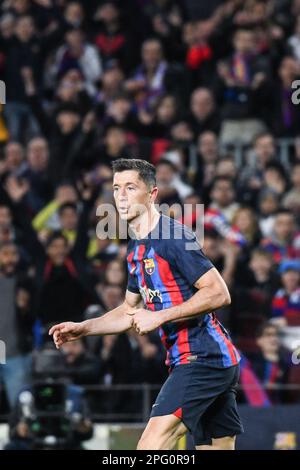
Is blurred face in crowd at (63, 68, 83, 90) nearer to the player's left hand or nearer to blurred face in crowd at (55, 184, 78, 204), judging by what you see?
blurred face in crowd at (55, 184, 78, 204)

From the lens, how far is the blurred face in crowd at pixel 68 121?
44.5 feet

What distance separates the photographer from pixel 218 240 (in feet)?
37.8

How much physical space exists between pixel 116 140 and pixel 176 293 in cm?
668

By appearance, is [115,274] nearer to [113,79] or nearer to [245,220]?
[245,220]

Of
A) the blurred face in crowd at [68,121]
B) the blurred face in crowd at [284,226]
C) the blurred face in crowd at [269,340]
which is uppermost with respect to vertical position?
the blurred face in crowd at [68,121]

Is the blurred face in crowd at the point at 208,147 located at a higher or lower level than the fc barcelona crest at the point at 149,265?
higher

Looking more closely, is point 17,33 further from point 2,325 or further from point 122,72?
point 2,325

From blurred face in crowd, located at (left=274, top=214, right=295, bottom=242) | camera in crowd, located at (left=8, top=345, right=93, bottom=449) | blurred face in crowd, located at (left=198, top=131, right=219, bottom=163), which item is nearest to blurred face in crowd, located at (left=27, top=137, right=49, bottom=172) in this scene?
blurred face in crowd, located at (left=198, top=131, right=219, bottom=163)

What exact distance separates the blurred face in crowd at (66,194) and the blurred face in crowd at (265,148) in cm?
201

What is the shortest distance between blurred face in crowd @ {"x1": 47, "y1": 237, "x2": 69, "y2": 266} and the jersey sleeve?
490 centimetres

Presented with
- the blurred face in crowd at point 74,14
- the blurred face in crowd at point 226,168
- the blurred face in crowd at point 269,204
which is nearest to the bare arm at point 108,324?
the blurred face in crowd at point 269,204

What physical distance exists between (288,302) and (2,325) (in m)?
2.59

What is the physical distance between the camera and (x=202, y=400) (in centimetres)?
650

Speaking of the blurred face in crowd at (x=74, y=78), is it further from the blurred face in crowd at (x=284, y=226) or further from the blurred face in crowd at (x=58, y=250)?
the blurred face in crowd at (x=284, y=226)
